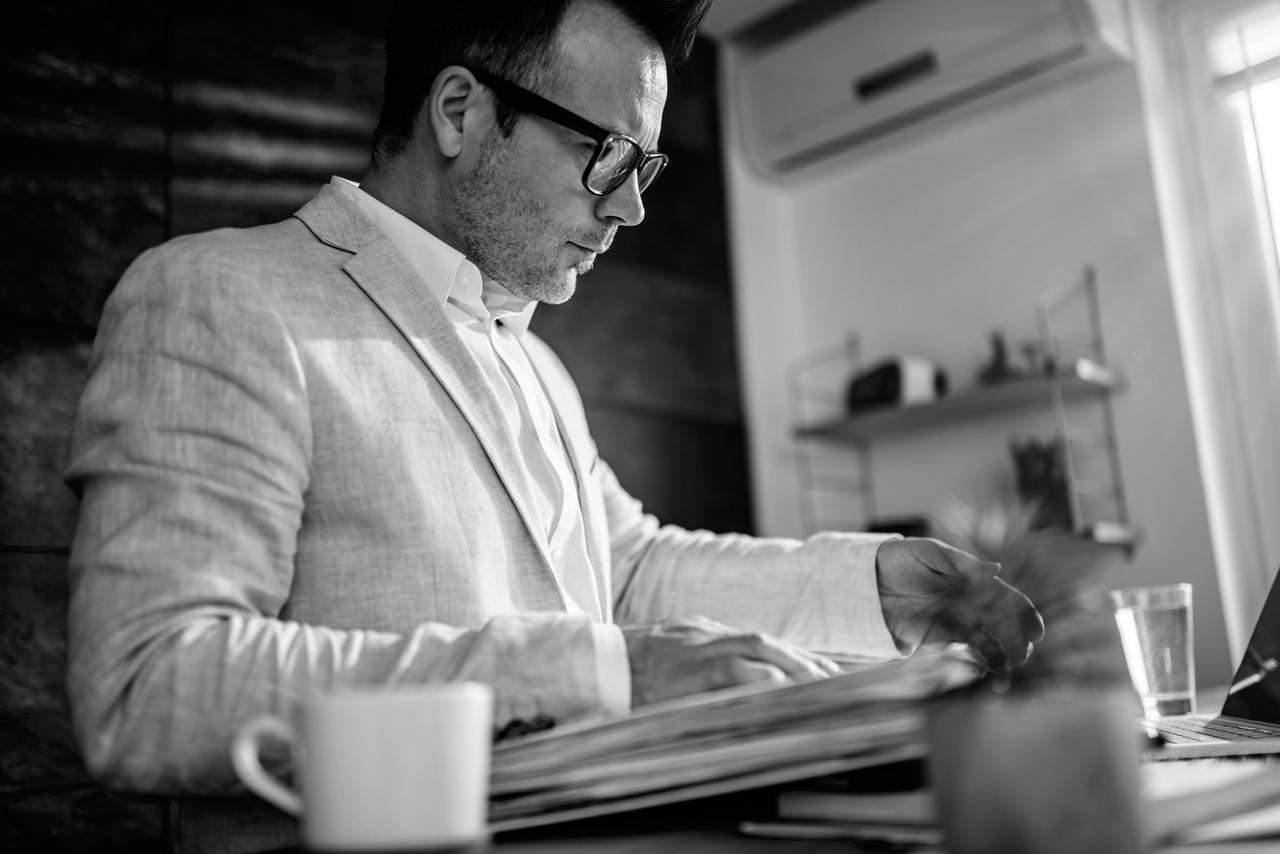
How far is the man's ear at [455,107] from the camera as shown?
1.29 metres

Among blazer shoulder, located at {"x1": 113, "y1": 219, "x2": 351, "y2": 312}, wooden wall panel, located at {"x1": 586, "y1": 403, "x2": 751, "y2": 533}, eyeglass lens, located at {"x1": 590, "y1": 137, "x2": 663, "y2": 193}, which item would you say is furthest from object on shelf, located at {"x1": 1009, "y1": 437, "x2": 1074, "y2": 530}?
blazer shoulder, located at {"x1": 113, "y1": 219, "x2": 351, "y2": 312}

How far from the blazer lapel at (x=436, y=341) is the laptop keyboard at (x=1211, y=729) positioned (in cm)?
56

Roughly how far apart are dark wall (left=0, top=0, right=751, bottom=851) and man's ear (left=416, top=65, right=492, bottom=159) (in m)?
1.03

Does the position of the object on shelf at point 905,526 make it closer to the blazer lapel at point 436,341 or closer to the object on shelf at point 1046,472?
the object on shelf at point 1046,472

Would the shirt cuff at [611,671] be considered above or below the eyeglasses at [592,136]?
below

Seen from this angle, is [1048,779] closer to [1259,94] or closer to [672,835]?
[672,835]

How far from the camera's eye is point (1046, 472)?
264 cm

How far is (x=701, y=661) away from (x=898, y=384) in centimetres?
227

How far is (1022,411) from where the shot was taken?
2824 mm

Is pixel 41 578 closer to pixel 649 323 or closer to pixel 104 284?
pixel 104 284

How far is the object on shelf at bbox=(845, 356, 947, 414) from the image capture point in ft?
9.34

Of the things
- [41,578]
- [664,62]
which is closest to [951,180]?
[664,62]

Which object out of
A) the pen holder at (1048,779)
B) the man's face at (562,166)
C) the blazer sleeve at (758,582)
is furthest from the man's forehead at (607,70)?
the pen holder at (1048,779)

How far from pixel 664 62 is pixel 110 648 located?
986 mm
